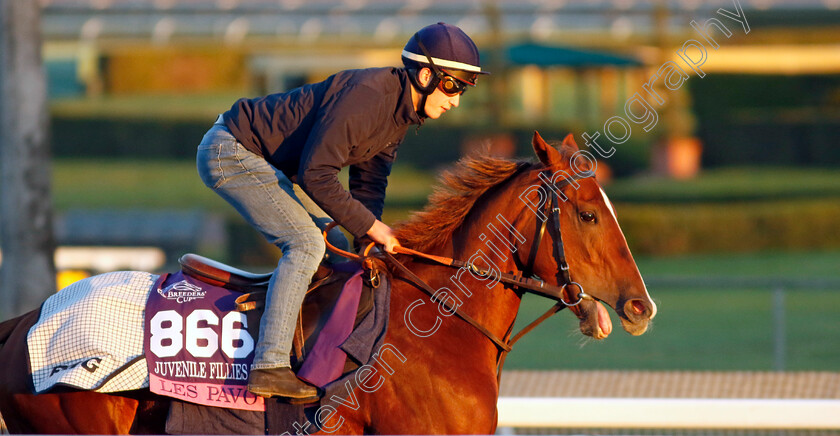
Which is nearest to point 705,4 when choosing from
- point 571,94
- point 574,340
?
point 571,94

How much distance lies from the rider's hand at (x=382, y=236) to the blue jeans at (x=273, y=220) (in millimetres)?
178

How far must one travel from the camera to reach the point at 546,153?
10.6 ft

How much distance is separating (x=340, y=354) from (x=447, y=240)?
0.59 metres

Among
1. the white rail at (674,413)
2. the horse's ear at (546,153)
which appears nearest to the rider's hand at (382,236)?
the horse's ear at (546,153)

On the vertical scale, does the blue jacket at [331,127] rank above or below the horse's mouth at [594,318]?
above

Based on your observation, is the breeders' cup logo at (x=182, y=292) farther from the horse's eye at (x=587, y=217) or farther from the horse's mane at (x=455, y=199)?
the horse's eye at (x=587, y=217)

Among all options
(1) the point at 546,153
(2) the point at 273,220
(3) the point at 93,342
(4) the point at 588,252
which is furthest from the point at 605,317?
(3) the point at 93,342

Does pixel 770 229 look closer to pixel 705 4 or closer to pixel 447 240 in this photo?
pixel 705 4

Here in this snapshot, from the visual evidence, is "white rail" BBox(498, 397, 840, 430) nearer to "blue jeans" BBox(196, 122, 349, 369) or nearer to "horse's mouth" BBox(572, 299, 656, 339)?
"horse's mouth" BBox(572, 299, 656, 339)

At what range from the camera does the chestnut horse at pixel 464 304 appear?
3.07 metres

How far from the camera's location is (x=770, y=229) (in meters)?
13.8

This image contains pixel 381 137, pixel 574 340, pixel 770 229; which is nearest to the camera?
pixel 381 137

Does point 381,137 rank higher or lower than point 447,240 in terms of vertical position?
higher

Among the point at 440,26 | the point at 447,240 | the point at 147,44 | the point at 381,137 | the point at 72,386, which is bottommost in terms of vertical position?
the point at 147,44
